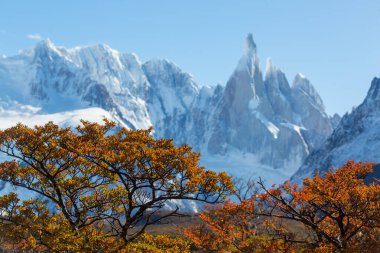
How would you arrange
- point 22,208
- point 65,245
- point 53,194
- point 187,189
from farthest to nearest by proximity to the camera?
point 53,194
point 22,208
point 187,189
point 65,245

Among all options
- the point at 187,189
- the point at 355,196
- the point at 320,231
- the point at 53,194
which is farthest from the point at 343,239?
the point at 53,194

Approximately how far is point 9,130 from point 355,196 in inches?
889

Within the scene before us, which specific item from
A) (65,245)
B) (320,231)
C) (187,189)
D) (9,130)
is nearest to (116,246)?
(65,245)

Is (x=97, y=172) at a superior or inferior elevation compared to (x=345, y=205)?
superior

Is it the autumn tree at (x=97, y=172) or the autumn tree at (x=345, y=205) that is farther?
the autumn tree at (x=345, y=205)

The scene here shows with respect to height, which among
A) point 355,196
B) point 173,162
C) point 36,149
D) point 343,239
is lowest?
point 343,239

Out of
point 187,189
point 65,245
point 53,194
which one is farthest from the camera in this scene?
point 53,194

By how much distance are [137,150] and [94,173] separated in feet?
20.1

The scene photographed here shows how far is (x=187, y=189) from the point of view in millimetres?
27203

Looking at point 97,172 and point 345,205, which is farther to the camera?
point 97,172

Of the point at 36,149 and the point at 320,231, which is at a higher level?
the point at 36,149

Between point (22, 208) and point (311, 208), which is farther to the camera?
point (311, 208)

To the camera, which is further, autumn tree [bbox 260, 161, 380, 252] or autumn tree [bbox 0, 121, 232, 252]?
autumn tree [bbox 260, 161, 380, 252]

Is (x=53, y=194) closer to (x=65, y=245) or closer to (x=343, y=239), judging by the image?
(x=65, y=245)
